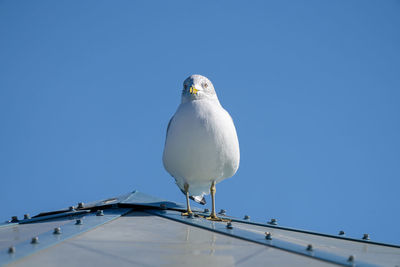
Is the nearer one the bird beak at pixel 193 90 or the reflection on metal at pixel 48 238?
the reflection on metal at pixel 48 238

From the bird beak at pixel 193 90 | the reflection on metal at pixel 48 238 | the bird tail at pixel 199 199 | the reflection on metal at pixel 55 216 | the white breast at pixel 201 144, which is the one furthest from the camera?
the bird tail at pixel 199 199

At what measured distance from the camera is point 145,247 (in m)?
5.08

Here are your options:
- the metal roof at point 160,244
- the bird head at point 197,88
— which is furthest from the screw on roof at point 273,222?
the bird head at point 197,88

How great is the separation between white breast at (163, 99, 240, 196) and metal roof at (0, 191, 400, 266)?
0.85 meters

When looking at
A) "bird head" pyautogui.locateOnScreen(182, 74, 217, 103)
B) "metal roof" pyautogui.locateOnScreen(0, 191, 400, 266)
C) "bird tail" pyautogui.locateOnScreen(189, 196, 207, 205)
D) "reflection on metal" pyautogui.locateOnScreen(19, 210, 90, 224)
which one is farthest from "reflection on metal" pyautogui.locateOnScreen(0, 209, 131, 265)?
"bird tail" pyautogui.locateOnScreen(189, 196, 207, 205)

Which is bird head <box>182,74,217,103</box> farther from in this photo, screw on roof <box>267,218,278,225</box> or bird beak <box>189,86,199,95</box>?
screw on roof <box>267,218,278,225</box>

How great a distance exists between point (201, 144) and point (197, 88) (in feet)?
4.03

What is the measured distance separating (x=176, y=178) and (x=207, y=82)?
79.2 inches

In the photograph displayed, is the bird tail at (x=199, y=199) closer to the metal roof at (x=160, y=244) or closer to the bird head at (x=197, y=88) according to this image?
the metal roof at (x=160, y=244)

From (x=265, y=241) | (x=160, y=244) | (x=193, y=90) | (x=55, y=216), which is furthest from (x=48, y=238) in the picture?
(x=193, y=90)

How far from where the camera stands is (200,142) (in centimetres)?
777

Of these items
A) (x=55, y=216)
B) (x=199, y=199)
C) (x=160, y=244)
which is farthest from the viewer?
(x=199, y=199)

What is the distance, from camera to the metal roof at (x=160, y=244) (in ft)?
14.9

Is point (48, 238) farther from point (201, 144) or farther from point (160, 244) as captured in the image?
point (201, 144)
